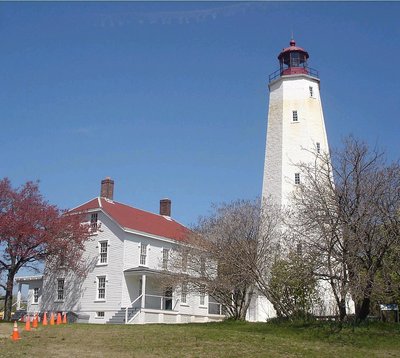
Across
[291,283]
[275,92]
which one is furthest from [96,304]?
[275,92]

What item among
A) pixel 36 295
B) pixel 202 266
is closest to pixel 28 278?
pixel 36 295

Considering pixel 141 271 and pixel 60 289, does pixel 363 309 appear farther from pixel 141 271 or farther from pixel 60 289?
pixel 60 289

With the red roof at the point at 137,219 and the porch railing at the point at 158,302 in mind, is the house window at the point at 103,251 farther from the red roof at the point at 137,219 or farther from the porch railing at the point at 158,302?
the porch railing at the point at 158,302

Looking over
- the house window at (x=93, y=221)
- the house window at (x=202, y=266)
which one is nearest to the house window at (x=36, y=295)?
the house window at (x=93, y=221)

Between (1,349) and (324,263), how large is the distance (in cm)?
1272

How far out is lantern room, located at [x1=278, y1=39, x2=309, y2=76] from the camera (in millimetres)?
40969

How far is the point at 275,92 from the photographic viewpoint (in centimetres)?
4053

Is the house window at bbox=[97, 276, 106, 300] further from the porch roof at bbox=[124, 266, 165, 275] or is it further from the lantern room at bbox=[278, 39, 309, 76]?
the lantern room at bbox=[278, 39, 309, 76]

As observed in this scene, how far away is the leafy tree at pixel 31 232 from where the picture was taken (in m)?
32.3

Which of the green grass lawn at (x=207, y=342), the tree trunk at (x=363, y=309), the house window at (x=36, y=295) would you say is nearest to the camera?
the green grass lawn at (x=207, y=342)

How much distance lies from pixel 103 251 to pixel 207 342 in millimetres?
20589

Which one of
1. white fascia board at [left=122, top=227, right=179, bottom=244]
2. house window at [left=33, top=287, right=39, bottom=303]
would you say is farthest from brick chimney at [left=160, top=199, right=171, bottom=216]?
house window at [left=33, top=287, right=39, bottom=303]

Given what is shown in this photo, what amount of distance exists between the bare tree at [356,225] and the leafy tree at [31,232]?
16.2 meters

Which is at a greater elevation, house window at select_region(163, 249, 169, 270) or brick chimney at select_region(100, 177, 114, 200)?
brick chimney at select_region(100, 177, 114, 200)
